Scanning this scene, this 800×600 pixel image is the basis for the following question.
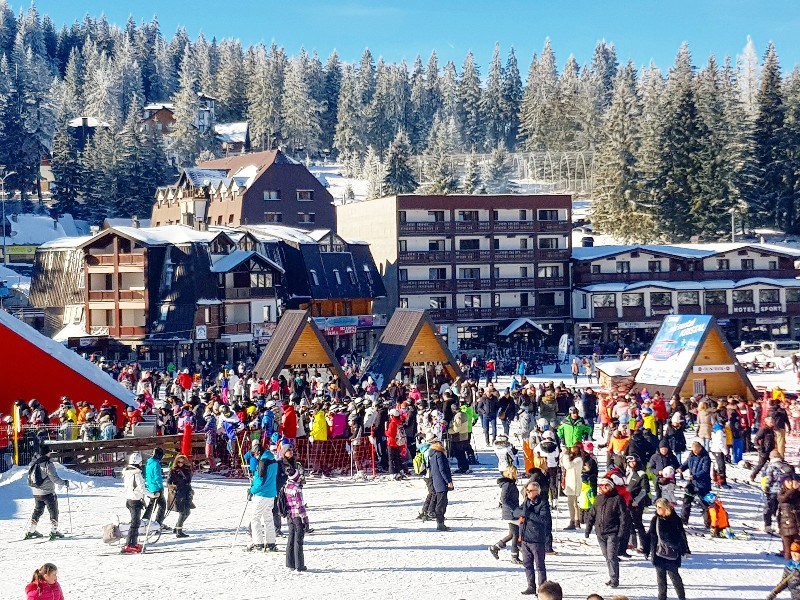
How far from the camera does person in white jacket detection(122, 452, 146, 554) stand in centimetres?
1334

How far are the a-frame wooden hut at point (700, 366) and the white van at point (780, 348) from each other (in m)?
22.7

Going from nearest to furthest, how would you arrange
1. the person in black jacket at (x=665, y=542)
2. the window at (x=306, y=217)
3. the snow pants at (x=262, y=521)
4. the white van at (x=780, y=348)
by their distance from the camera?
the person in black jacket at (x=665, y=542) → the snow pants at (x=262, y=521) → the white van at (x=780, y=348) → the window at (x=306, y=217)

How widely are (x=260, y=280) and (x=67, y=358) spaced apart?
97.7 ft

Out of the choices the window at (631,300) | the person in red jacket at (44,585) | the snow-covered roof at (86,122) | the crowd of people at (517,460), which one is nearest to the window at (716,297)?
the window at (631,300)

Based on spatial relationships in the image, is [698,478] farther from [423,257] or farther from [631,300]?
[631,300]

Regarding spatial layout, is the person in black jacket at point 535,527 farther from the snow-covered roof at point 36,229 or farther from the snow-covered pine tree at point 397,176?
A: the snow-covered pine tree at point 397,176

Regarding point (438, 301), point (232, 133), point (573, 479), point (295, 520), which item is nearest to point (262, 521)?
point (295, 520)

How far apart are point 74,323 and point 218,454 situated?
37742mm

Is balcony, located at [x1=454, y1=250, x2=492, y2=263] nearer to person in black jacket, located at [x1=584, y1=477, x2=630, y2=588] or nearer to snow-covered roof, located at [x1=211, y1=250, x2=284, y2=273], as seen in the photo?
snow-covered roof, located at [x1=211, y1=250, x2=284, y2=273]

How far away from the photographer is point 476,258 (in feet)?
201

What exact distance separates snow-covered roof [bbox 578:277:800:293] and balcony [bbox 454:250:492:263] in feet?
19.6

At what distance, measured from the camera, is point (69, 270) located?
56.9 metres

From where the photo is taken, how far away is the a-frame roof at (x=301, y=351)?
29.4 meters

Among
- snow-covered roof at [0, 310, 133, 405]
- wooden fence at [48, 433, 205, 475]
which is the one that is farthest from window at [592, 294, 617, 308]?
wooden fence at [48, 433, 205, 475]
